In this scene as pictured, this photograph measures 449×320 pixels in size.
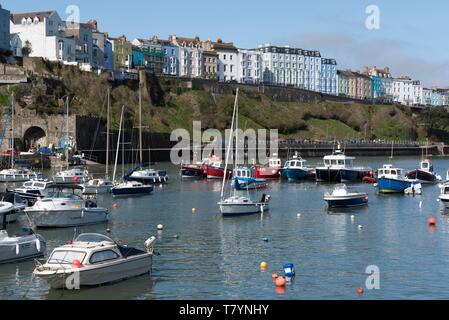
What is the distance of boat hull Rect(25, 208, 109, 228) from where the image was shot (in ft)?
119

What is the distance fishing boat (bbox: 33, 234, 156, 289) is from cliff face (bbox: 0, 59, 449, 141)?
210 ft

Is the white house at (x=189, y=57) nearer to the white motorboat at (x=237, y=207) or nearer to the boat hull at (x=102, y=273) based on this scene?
the white motorboat at (x=237, y=207)

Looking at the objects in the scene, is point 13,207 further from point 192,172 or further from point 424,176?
point 424,176

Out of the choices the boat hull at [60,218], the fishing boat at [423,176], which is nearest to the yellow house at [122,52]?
the fishing boat at [423,176]

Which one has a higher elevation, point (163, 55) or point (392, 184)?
point (163, 55)

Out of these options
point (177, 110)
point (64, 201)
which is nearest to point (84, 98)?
point (177, 110)

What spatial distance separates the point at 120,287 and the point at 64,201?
13.8m

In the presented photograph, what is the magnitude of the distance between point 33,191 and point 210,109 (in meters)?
90.0

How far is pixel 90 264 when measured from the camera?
77.3ft

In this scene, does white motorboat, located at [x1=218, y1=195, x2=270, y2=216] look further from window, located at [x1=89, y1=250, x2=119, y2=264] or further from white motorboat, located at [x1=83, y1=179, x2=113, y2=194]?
window, located at [x1=89, y1=250, x2=119, y2=264]

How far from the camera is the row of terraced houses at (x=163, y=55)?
117938 millimetres

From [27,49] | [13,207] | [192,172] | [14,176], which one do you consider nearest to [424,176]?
[192,172]

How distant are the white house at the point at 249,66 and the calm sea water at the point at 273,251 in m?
120

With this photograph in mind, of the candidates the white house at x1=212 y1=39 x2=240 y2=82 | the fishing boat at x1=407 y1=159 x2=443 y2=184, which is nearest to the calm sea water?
the fishing boat at x1=407 y1=159 x2=443 y2=184
